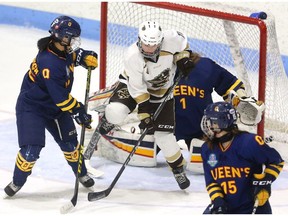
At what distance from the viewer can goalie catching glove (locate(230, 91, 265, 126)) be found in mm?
4684

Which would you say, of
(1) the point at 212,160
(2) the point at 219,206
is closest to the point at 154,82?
(1) the point at 212,160

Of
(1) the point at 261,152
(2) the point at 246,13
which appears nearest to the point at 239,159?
(1) the point at 261,152

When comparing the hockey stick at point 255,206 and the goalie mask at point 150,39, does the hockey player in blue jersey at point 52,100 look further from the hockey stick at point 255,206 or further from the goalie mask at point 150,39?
the hockey stick at point 255,206

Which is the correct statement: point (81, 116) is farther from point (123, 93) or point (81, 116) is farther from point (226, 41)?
point (226, 41)

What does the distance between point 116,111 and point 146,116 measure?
18 centimetres

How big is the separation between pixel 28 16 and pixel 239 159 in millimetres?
5022

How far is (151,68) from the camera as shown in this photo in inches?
177

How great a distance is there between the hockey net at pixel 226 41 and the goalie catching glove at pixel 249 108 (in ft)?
0.59

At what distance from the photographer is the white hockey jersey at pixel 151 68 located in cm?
448

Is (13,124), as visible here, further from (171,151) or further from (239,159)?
(239,159)

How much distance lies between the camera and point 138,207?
4.52 metres

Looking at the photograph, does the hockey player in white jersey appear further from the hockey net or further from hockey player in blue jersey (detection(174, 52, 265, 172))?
the hockey net

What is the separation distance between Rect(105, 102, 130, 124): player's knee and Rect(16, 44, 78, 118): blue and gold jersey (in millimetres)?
278

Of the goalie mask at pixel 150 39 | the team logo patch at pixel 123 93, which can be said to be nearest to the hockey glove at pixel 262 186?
Result: the goalie mask at pixel 150 39
